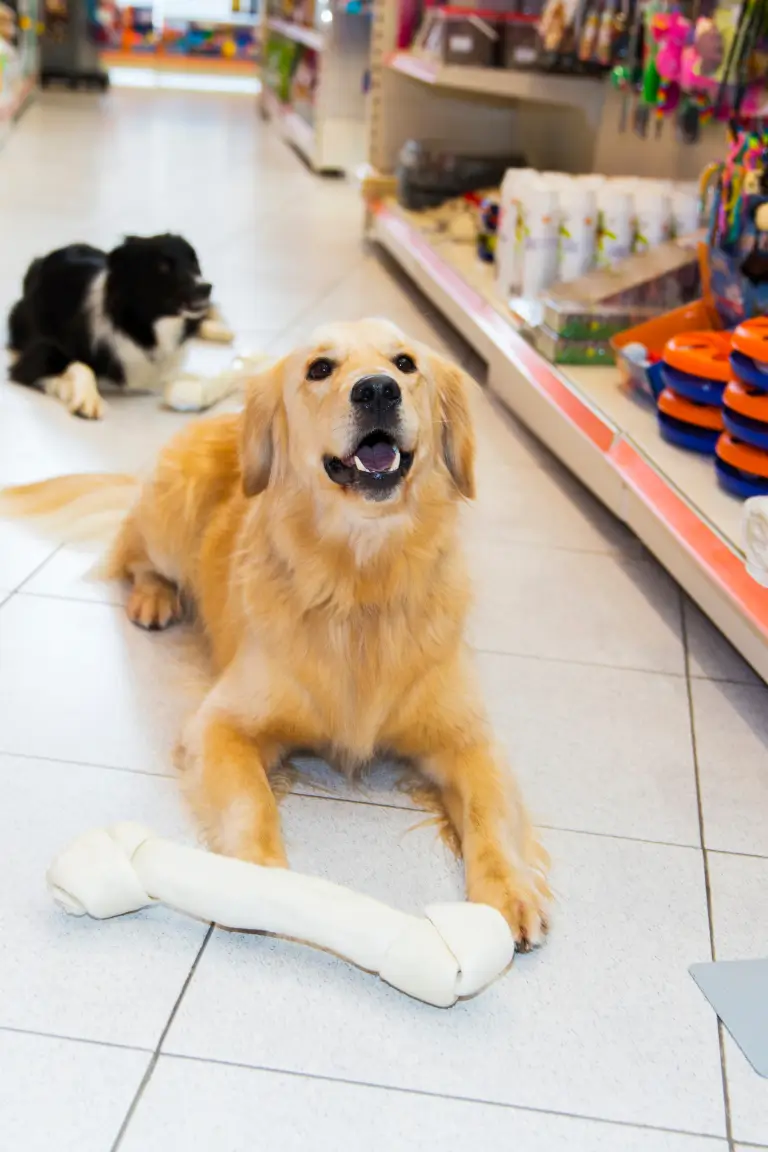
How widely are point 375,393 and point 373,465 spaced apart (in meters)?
0.12

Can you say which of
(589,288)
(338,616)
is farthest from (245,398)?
(589,288)

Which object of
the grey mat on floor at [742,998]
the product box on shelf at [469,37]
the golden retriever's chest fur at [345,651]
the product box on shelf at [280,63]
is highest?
the product box on shelf at [469,37]

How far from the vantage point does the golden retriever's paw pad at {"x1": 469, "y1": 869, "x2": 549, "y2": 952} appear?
1570mm

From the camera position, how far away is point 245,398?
195cm

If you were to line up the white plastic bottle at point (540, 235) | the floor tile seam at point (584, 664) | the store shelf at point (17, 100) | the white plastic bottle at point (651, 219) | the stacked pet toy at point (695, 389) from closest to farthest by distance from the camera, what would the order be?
the floor tile seam at point (584, 664) < the stacked pet toy at point (695, 389) < the white plastic bottle at point (651, 219) < the white plastic bottle at point (540, 235) < the store shelf at point (17, 100)

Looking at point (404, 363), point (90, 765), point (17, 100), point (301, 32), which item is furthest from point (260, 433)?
point (17, 100)

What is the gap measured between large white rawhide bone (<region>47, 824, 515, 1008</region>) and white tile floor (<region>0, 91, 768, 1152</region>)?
0.06m

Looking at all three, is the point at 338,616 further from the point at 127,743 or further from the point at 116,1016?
the point at 116,1016

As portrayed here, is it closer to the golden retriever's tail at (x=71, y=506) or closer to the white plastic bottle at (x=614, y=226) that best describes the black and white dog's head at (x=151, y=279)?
the golden retriever's tail at (x=71, y=506)

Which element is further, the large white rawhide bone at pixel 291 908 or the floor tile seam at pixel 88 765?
the floor tile seam at pixel 88 765

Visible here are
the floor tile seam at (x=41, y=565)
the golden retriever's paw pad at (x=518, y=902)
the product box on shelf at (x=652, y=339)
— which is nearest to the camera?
the golden retriever's paw pad at (x=518, y=902)

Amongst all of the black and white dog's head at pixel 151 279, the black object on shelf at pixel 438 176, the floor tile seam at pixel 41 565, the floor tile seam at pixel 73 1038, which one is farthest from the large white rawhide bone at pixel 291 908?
the black object on shelf at pixel 438 176

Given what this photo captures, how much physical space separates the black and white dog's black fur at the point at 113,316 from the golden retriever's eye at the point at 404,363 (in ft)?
6.53

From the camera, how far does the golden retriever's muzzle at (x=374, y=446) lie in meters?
1.73
